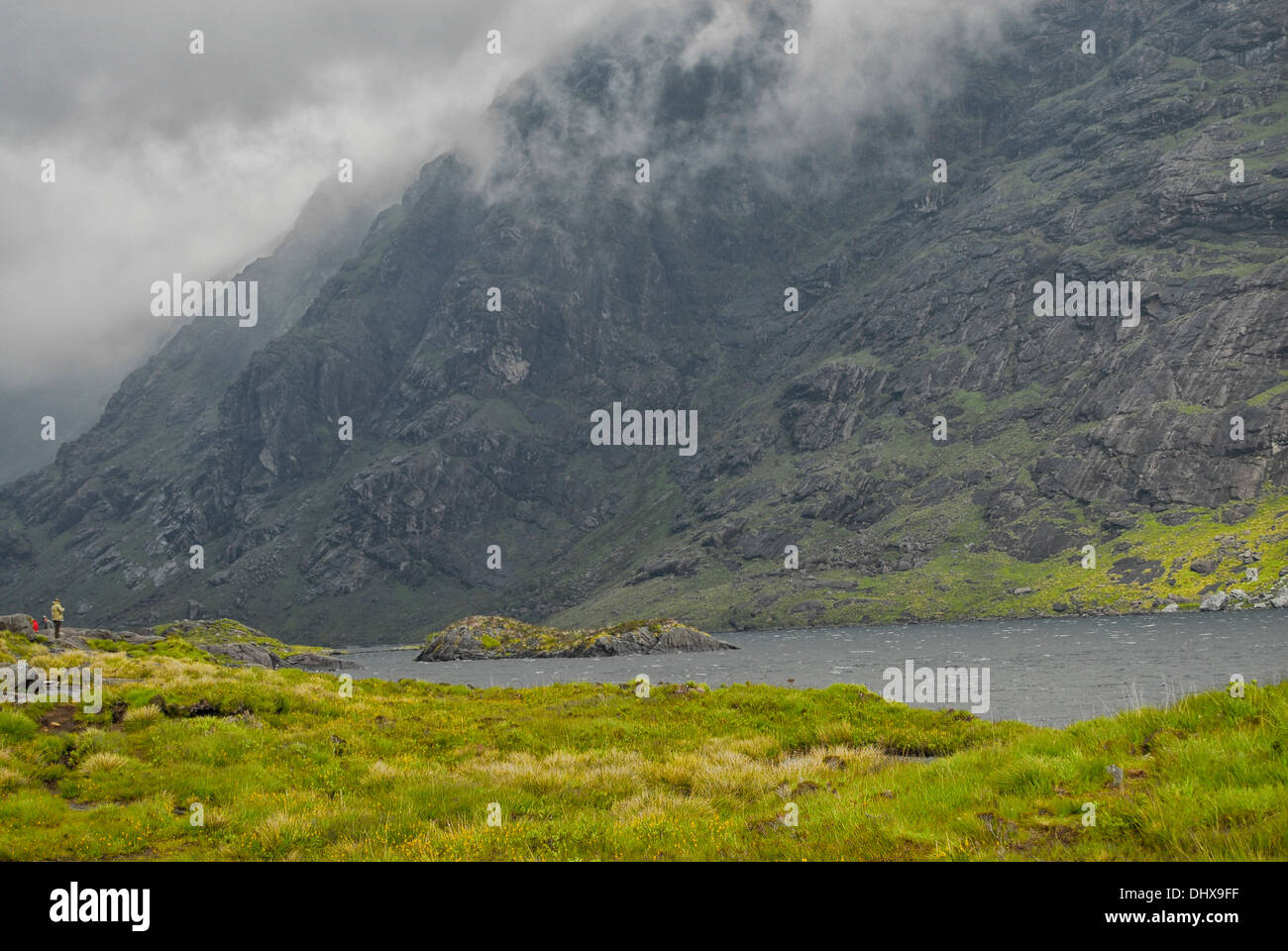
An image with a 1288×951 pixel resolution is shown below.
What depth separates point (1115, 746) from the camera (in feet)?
44.3

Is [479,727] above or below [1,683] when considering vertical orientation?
below

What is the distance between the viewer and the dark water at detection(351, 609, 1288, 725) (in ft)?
186

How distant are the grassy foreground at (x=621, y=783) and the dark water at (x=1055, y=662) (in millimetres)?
13918

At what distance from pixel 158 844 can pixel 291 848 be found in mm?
3169

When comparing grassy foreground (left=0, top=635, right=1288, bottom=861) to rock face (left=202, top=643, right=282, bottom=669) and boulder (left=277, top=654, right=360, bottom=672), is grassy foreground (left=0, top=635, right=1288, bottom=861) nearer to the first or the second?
rock face (left=202, top=643, right=282, bottom=669)

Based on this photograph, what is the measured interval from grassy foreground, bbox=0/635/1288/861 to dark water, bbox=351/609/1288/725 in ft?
45.7

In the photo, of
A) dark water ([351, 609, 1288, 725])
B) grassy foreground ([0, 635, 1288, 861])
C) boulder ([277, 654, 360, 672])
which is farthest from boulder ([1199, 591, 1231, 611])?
boulder ([277, 654, 360, 672])

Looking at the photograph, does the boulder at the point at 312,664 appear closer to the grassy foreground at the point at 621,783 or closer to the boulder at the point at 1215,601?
the grassy foreground at the point at 621,783

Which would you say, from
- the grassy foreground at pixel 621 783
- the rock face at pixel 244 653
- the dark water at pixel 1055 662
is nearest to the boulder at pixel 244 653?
the rock face at pixel 244 653

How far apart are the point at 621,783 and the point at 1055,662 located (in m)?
87.8

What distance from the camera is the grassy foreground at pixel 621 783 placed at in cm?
1048
